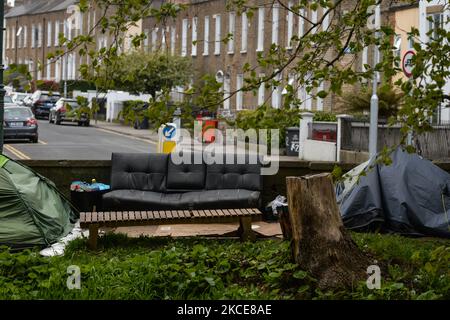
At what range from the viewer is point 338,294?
7.59 metres

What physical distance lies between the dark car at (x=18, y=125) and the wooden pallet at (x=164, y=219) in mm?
27805

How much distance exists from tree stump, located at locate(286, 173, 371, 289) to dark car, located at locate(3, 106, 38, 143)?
3135 cm

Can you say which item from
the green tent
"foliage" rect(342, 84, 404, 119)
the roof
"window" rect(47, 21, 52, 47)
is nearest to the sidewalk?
"foliage" rect(342, 84, 404, 119)

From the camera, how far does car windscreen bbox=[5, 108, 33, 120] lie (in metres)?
38.5

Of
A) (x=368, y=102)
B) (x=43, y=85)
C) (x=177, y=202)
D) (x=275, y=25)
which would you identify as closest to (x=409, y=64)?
(x=43, y=85)

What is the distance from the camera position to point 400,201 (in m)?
12.9

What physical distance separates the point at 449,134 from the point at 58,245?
50.5 ft

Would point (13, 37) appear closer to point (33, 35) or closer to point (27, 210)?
point (33, 35)

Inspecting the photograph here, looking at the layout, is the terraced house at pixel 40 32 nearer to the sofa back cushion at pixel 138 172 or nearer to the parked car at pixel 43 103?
the parked car at pixel 43 103

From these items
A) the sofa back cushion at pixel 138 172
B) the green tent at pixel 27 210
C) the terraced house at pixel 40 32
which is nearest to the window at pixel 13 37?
the terraced house at pixel 40 32

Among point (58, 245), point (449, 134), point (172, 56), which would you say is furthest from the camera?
point (172, 56)

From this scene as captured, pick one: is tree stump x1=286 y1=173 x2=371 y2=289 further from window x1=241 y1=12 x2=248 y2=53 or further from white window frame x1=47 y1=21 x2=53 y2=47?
white window frame x1=47 y1=21 x2=53 y2=47
